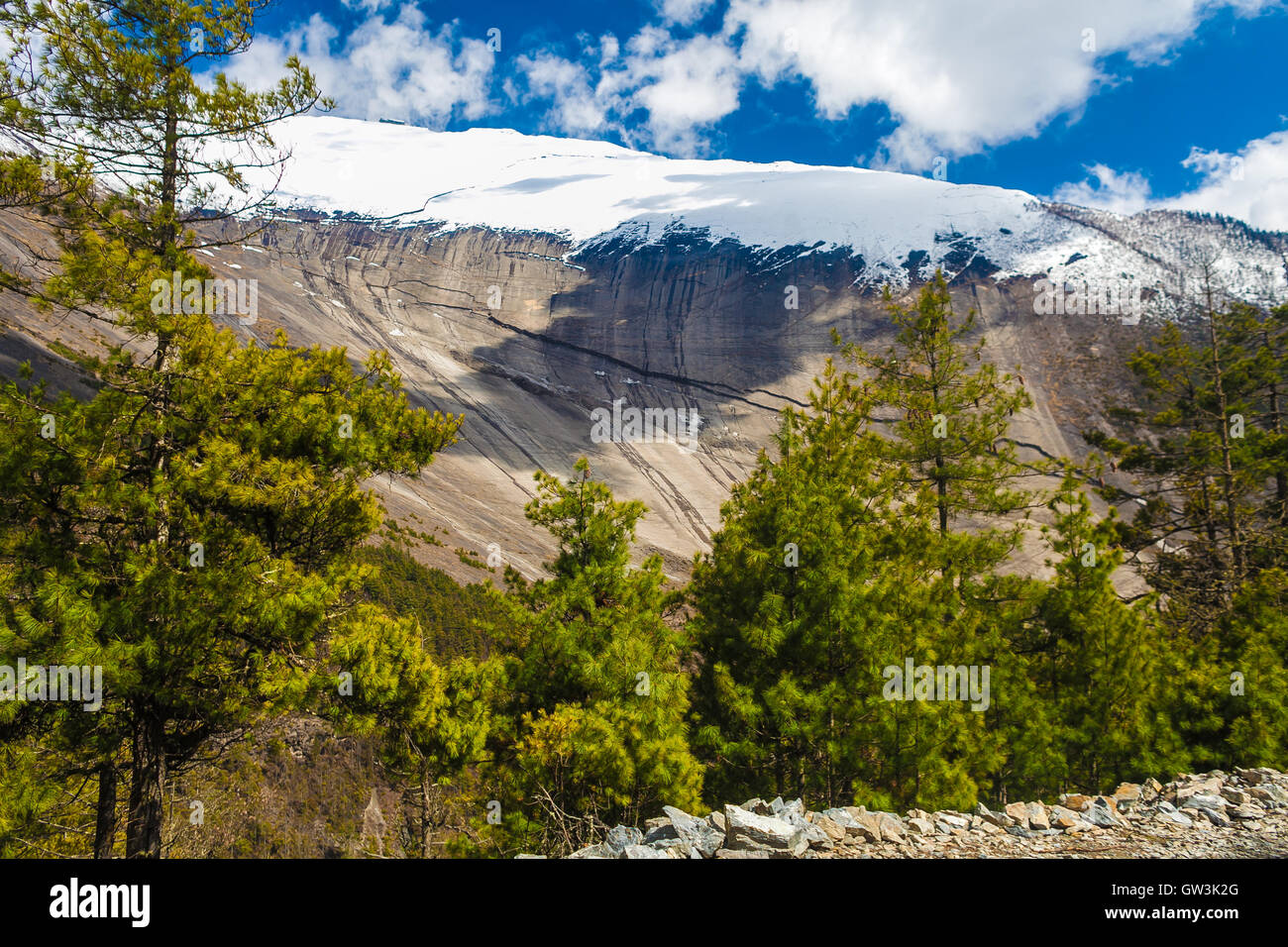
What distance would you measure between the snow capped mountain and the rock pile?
59.6 metres

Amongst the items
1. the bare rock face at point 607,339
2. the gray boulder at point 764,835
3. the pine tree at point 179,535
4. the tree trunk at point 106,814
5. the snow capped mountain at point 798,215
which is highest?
the snow capped mountain at point 798,215

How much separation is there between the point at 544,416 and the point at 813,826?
157 feet

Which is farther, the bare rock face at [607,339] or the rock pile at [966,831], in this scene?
the bare rock face at [607,339]

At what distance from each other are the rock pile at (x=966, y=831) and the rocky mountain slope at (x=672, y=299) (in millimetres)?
31185

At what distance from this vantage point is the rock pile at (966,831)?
5.30 meters

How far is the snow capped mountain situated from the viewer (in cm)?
5884

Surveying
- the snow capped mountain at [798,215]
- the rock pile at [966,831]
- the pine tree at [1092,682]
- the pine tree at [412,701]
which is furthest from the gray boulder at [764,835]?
the snow capped mountain at [798,215]

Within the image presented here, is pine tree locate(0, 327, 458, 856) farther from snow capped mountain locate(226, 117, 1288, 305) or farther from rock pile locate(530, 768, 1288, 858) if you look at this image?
snow capped mountain locate(226, 117, 1288, 305)

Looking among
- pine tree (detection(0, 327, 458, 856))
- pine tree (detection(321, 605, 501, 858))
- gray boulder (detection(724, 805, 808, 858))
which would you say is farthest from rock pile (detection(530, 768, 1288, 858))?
pine tree (detection(0, 327, 458, 856))

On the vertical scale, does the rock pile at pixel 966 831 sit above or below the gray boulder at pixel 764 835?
below

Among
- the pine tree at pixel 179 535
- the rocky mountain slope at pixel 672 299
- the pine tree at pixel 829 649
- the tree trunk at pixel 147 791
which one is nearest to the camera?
the pine tree at pixel 179 535

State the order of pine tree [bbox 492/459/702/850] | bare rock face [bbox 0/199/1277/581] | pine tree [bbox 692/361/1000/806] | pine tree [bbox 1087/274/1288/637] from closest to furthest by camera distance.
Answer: pine tree [bbox 492/459/702/850] < pine tree [bbox 692/361/1000/806] < pine tree [bbox 1087/274/1288/637] < bare rock face [bbox 0/199/1277/581]

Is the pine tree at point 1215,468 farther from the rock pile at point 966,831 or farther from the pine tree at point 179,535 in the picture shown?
the pine tree at point 179,535

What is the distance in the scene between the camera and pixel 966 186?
71250 mm
